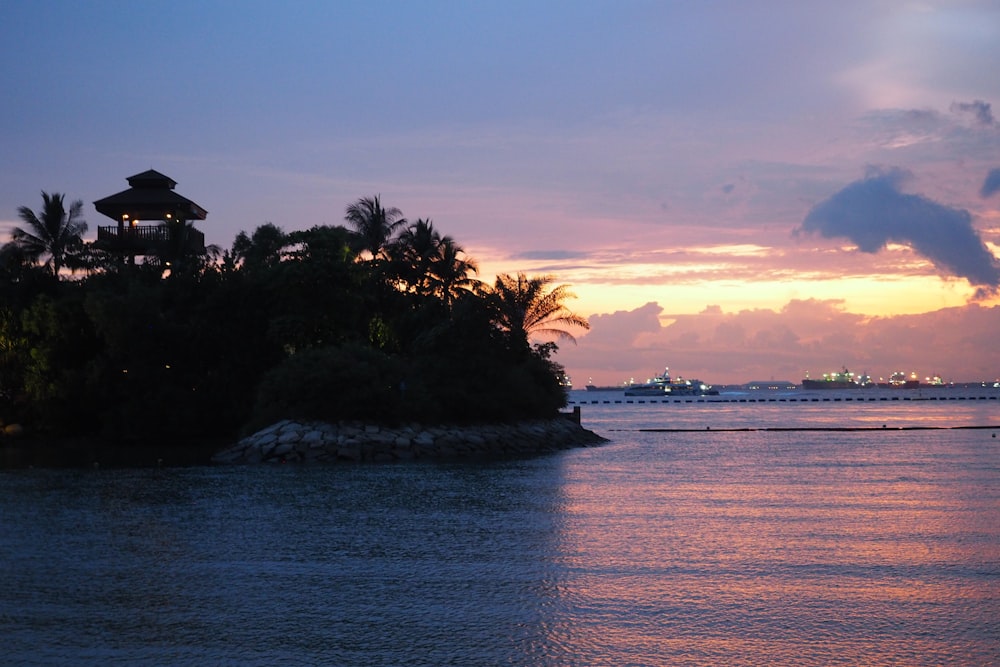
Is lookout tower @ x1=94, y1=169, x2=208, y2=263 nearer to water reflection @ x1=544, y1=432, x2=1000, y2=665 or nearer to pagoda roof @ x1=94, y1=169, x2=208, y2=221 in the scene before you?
pagoda roof @ x1=94, y1=169, x2=208, y2=221

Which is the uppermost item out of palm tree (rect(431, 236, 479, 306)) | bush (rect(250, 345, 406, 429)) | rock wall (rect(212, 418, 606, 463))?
palm tree (rect(431, 236, 479, 306))

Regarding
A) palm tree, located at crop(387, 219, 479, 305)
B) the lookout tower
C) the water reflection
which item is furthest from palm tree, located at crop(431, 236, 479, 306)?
the water reflection

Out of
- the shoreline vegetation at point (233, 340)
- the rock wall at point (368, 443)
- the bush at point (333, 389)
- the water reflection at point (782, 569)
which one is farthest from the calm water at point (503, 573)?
the shoreline vegetation at point (233, 340)

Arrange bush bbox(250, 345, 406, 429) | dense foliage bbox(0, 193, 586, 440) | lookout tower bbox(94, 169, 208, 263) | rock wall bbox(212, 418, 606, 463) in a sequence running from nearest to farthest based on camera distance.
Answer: rock wall bbox(212, 418, 606, 463), bush bbox(250, 345, 406, 429), dense foliage bbox(0, 193, 586, 440), lookout tower bbox(94, 169, 208, 263)

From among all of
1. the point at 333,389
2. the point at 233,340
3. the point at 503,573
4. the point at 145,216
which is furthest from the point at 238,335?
the point at 503,573

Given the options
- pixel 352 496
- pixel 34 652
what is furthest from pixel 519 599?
pixel 352 496

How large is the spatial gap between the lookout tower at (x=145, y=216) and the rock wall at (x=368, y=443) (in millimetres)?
17167

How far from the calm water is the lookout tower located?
27.7 m

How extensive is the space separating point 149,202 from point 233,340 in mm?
12024

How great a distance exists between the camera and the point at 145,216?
172 feet

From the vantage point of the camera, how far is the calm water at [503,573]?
28.3 ft

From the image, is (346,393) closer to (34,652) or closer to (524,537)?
(524,537)

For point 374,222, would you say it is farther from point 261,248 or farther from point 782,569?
point 782,569

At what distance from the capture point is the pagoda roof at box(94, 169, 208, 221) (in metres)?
51.5
